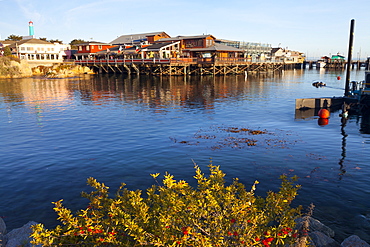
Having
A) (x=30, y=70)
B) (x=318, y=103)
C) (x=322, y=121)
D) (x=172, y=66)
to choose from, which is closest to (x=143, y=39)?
(x=172, y=66)

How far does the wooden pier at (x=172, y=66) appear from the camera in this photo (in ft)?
262

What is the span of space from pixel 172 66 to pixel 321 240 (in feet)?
259

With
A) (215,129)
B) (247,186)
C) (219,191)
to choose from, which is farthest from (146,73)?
(219,191)

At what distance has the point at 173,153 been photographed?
19.0m

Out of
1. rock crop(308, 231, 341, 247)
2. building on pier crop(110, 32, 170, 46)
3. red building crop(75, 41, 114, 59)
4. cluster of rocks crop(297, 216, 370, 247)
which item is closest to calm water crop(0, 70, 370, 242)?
cluster of rocks crop(297, 216, 370, 247)

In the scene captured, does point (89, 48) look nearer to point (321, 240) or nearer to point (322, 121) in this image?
point (322, 121)

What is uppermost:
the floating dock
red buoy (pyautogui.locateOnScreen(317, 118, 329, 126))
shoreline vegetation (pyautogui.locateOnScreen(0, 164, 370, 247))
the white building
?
the white building

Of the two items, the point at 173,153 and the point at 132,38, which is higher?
the point at 132,38

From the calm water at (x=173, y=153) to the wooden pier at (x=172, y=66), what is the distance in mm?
46399

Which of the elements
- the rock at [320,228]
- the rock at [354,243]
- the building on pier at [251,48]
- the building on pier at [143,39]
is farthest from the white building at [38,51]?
the rock at [354,243]

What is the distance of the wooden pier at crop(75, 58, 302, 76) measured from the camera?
7975 centimetres

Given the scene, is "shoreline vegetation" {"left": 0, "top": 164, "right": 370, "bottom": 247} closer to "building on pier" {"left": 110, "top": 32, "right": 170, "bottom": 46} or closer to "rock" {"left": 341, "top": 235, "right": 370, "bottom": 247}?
"rock" {"left": 341, "top": 235, "right": 370, "bottom": 247}

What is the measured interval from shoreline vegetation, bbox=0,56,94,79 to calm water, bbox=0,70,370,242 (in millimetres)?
56685

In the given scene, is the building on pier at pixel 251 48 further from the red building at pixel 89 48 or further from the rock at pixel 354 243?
the rock at pixel 354 243
